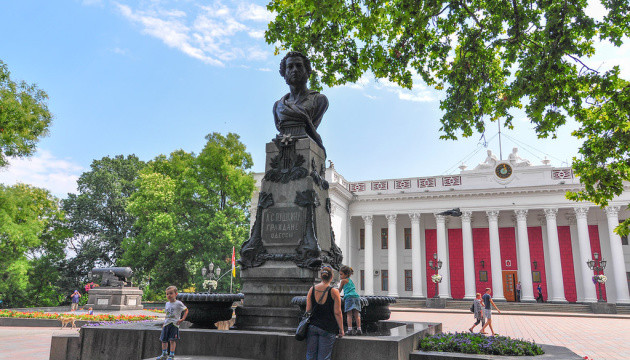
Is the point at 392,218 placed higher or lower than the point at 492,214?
lower

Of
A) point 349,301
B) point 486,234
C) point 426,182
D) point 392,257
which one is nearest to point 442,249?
point 392,257

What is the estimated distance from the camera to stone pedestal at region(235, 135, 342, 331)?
5.92m

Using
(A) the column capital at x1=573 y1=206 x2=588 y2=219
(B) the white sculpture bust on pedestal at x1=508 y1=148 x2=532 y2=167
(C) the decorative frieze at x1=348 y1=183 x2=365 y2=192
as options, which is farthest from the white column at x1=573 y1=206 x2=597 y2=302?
(C) the decorative frieze at x1=348 y1=183 x2=365 y2=192

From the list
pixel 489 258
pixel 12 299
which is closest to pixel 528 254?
pixel 489 258

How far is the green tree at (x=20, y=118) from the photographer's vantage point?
60.8 feet

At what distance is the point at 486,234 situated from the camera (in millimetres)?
37812

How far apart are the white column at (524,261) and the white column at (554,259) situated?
159cm

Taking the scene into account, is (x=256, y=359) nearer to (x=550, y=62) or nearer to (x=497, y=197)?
(x=550, y=62)

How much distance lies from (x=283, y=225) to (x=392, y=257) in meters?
32.2

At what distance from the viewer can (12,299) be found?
34.7 metres

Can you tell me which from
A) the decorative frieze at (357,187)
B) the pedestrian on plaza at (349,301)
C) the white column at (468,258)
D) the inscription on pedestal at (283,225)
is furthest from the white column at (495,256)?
the pedestrian on plaza at (349,301)

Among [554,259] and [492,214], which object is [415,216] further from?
[554,259]

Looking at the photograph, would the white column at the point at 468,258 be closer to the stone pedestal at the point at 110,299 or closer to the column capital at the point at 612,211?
the column capital at the point at 612,211

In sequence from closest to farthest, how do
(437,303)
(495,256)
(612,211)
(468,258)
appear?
(437,303), (612,211), (495,256), (468,258)
